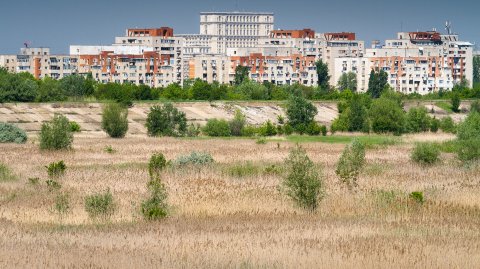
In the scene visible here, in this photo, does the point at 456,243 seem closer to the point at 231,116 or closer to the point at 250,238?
the point at 250,238

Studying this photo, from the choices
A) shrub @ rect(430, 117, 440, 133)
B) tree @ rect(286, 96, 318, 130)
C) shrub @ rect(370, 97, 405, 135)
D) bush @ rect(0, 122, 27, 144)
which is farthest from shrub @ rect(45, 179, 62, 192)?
shrub @ rect(430, 117, 440, 133)

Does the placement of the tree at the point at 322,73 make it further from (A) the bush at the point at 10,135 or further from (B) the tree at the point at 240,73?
(A) the bush at the point at 10,135

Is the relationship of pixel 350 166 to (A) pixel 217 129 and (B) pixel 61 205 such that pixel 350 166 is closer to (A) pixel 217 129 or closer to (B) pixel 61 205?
(B) pixel 61 205

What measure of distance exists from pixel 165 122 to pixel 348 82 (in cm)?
10545

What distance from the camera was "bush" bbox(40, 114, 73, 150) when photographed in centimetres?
5550

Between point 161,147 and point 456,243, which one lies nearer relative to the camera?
point 456,243

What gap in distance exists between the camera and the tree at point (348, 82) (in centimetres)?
18462

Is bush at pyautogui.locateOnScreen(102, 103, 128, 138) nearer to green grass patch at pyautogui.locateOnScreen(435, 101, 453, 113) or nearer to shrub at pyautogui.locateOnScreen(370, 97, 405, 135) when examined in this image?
shrub at pyautogui.locateOnScreen(370, 97, 405, 135)

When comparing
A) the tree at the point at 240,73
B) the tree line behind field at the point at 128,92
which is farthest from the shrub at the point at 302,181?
the tree at the point at 240,73

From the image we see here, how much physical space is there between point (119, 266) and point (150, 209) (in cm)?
737

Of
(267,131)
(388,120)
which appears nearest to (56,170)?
(267,131)

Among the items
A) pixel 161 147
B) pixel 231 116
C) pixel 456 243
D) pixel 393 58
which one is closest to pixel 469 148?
pixel 161 147

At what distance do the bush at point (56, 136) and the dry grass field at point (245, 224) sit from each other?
380 inches

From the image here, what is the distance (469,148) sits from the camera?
47.9m
